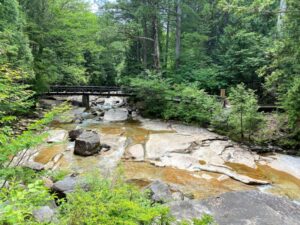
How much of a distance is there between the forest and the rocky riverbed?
1254 mm

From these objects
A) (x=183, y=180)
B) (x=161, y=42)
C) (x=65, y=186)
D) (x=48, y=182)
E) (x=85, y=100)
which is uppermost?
(x=161, y=42)

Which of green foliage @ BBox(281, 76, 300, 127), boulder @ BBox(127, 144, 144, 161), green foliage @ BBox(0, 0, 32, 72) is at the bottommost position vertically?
boulder @ BBox(127, 144, 144, 161)

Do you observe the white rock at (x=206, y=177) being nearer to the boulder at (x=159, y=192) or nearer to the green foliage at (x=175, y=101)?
the boulder at (x=159, y=192)

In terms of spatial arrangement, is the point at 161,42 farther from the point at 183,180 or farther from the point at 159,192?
the point at 159,192

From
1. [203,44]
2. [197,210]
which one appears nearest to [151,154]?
[197,210]

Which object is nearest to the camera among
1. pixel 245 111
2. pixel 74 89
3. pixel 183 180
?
pixel 183 180

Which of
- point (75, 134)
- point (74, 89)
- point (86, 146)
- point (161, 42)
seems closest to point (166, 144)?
point (86, 146)

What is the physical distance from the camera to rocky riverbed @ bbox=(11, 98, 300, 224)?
4148mm

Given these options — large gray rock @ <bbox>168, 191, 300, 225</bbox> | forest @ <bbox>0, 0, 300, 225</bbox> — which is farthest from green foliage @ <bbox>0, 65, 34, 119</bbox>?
large gray rock @ <bbox>168, 191, 300, 225</bbox>

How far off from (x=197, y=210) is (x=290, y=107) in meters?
7.61

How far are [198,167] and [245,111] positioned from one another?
11.6 ft

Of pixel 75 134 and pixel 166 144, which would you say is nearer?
pixel 166 144

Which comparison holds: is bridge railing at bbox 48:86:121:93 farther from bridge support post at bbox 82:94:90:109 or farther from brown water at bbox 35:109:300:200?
brown water at bbox 35:109:300:200

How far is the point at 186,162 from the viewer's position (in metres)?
8.56
